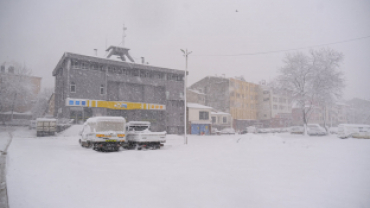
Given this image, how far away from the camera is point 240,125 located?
6531 cm

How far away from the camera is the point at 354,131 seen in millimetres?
28125

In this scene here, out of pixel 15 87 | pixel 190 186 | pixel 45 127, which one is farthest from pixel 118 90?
pixel 190 186

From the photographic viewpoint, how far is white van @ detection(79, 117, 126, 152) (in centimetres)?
1633

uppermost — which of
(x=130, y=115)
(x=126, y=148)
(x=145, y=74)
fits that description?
(x=145, y=74)

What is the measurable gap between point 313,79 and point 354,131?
9.78 m

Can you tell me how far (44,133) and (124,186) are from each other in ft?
96.4

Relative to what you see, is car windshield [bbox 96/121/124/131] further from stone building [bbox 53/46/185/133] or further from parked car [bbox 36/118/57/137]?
parked car [bbox 36/118/57/137]

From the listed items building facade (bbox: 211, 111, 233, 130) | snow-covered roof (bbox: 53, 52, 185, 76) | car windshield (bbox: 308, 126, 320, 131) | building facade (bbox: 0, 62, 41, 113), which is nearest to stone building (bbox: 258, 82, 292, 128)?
building facade (bbox: 211, 111, 233, 130)

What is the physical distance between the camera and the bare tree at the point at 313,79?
1359 inches

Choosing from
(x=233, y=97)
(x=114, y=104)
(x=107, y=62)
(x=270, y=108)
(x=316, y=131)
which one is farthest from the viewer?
(x=270, y=108)

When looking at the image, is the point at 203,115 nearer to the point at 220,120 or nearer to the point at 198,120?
the point at 198,120

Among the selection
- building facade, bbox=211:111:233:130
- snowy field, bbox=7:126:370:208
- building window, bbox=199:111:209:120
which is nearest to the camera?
snowy field, bbox=7:126:370:208

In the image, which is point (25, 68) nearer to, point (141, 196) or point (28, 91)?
point (28, 91)

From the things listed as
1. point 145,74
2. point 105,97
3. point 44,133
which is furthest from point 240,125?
point 44,133
